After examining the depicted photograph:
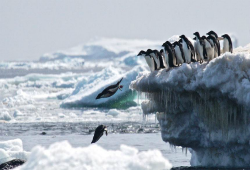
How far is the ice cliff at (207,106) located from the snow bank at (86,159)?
2012 mm

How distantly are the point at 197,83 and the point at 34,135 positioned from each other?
352 inches

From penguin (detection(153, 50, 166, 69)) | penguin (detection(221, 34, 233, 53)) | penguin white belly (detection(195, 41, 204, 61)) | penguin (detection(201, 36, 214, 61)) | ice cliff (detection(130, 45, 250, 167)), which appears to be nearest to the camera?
ice cliff (detection(130, 45, 250, 167))

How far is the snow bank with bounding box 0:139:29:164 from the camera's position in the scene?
12.5 meters

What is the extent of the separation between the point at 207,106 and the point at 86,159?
3200 millimetres

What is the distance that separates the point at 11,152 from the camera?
507 inches

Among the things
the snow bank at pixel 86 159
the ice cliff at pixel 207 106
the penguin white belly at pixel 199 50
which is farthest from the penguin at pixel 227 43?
the snow bank at pixel 86 159

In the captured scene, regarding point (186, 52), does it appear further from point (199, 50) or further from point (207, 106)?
point (207, 106)

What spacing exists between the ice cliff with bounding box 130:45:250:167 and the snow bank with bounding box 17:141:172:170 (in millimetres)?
2012

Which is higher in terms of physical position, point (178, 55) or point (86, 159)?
point (178, 55)

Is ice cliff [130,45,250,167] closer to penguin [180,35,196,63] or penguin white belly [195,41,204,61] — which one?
penguin [180,35,196,63]

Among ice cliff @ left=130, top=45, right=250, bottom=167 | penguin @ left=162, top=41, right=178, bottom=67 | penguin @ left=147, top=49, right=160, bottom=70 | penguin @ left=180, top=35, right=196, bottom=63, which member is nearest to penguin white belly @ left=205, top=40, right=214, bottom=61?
penguin @ left=180, top=35, right=196, bottom=63

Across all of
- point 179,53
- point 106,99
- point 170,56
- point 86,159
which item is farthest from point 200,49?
point 106,99

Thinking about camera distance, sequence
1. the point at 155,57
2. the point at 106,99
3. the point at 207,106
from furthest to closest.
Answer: the point at 106,99 < the point at 155,57 < the point at 207,106

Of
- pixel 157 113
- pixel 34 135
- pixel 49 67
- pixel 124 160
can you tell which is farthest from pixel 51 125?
pixel 49 67
